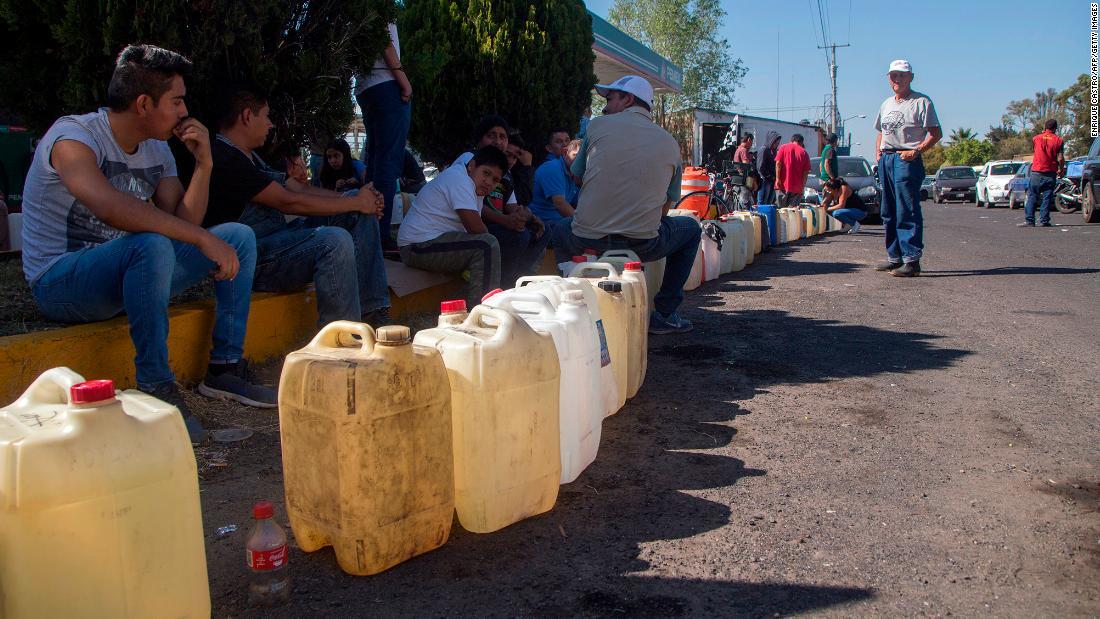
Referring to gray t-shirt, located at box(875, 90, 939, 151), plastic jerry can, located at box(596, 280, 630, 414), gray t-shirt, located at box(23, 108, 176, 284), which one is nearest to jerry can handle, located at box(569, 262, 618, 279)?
plastic jerry can, located at box(596, 280, 630, 414)

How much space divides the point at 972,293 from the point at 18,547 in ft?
25.2

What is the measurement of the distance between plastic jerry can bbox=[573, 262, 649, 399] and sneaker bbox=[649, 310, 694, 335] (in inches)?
63.1

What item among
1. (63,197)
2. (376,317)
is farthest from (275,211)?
(63,197)

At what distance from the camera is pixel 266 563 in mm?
2283

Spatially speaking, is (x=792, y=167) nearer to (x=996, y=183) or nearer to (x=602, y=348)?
(x=602, y=348)

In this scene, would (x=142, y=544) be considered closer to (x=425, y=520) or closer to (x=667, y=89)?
(x=425, y=520)

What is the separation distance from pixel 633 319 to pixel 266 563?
2287 millimetres

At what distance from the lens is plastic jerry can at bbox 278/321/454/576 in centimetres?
231

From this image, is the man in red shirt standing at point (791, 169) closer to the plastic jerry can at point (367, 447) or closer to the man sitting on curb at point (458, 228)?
the man sitting on curb at point (458, 228)

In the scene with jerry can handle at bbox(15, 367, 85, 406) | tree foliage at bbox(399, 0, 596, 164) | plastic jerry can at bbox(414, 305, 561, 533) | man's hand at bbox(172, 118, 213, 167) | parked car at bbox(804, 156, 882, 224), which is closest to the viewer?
jerry can handle at bbox(15, 367, 85, 406)

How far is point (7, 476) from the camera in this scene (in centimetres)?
175

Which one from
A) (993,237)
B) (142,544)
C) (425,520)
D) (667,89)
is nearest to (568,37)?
(425,520)

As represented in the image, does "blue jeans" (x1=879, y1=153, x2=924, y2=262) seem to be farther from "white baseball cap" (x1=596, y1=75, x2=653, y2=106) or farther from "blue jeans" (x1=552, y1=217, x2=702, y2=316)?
"white baseball cap" (x1=596, y1=75, x2=653, y2=106)

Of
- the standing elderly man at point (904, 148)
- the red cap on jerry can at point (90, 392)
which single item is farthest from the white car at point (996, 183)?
the red cap on jerry can at point (90, 392)
